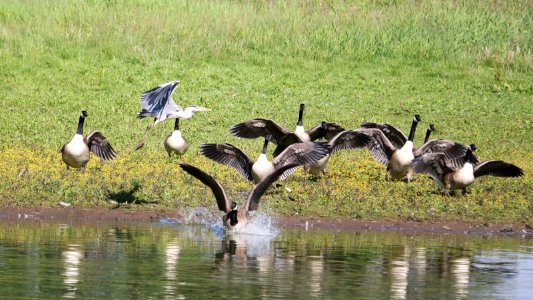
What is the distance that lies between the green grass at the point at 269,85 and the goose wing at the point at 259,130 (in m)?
0.65

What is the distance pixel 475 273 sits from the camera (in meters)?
12.1

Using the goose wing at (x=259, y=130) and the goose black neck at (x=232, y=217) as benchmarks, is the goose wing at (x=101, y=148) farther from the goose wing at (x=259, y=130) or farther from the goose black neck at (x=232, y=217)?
the goose black neck at (x=232, y=217)

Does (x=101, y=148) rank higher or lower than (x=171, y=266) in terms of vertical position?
higher

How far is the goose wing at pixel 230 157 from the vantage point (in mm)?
16641

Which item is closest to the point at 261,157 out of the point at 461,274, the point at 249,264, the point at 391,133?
the point at 391,133

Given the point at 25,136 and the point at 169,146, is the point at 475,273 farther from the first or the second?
the point at 25,136

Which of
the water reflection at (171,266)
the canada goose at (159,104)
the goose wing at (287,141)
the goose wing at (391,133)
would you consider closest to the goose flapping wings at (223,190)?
the water reflection at (171,266)

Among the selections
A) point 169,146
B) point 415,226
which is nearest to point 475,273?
point 415,226

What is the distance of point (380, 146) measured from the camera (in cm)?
1823

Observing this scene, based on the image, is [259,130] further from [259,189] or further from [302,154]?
[259,189]

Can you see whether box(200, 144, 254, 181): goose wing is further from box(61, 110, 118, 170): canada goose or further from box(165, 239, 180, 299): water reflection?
box(165, 239, 180, 299): water reflection

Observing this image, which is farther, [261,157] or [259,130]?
[259,130]

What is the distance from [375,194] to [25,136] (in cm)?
671

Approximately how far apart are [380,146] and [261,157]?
2531mm
